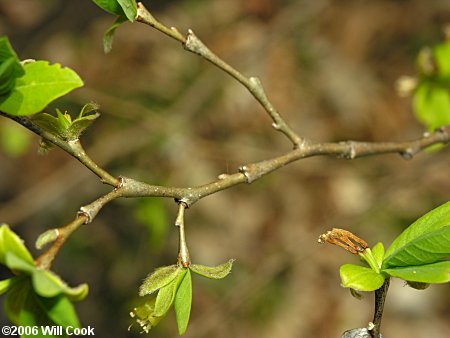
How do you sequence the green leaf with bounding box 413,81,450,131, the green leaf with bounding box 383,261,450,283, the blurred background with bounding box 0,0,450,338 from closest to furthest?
the green leaf with bounding box 383,261,450,283 → the green leaf with bounding box 413,81,450,131 → the blurred background with bounding box 0,0,450,338

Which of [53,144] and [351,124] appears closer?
[53,144]

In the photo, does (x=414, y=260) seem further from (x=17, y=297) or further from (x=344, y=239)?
(x=17, y=297)

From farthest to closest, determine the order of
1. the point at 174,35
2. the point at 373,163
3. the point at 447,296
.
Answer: the point at 373,163 < the point at 447,296 < the point at 174,35

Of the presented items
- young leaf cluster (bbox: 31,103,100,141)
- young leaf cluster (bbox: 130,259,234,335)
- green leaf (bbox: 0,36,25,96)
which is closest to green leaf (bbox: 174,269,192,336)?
young leaf cluster (bbox: 130,259,234,335)

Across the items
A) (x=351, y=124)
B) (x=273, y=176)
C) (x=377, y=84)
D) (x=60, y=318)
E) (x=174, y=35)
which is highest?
(x=377, y=84)

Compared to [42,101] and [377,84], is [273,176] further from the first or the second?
[42,101]

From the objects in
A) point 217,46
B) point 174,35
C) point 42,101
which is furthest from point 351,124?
point 42,101

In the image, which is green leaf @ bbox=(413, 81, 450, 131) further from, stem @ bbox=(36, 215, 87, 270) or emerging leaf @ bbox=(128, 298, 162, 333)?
stem @ bbox=(36, 215, 87, 270)

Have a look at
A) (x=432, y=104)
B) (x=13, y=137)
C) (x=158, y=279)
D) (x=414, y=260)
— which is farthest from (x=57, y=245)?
(x=13, y=137)
